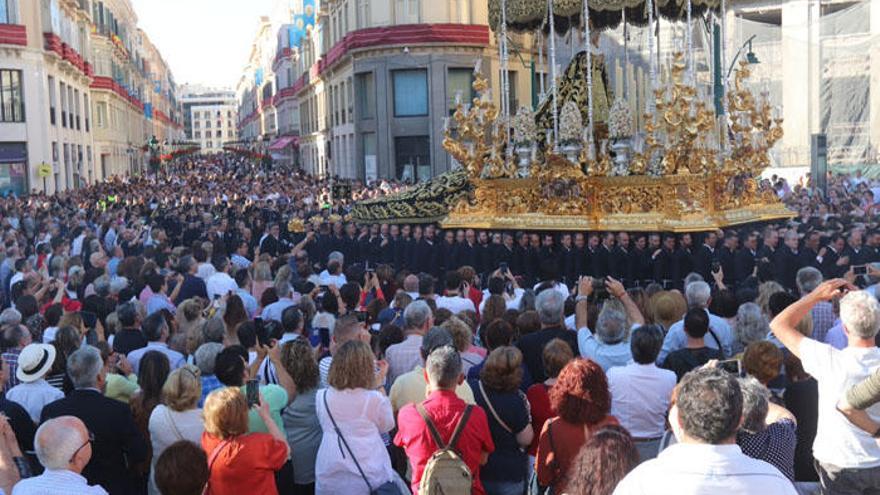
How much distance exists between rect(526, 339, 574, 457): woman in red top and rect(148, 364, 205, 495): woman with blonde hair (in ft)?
6.55

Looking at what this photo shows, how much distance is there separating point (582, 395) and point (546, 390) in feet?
3.19

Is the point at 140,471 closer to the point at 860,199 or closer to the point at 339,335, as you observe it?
the point at 339,335

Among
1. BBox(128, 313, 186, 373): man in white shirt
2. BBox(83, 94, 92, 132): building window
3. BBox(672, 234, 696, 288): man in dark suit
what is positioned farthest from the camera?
BBox(83, 94, 92, 132): building window

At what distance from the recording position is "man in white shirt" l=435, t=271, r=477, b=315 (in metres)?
9.41

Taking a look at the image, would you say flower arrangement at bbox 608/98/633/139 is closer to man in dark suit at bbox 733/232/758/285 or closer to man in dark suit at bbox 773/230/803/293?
man in dark suit at bbox 733/232/758/285

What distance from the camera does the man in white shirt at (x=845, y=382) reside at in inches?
191

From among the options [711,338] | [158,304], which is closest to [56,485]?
[711,338]

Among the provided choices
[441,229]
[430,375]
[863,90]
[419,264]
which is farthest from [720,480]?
[863,90]

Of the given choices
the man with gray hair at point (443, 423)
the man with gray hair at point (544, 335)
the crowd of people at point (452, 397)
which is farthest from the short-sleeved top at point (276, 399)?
the man with gray hair at point (544, 335)

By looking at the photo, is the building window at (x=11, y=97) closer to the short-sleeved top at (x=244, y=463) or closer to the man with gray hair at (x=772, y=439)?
the short-sleeved top at (x=244, y=463)

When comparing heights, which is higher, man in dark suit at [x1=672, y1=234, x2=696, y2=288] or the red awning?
the red awning

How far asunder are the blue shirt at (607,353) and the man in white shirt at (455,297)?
2.20 m

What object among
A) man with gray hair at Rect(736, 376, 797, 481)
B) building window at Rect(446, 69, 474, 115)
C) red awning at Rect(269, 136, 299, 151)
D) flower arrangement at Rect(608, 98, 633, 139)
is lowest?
man with gray hair at Rect(736, 376, 797, 481)

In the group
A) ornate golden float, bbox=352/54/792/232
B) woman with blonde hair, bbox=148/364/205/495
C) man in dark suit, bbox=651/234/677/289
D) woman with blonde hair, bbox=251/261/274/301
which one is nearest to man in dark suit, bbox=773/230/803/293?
man in dark suit, bbox=651/234/677/289
